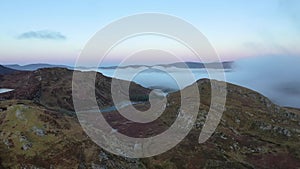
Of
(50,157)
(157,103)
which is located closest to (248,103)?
(157,103)

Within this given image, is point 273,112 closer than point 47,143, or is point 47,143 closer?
point 47,143

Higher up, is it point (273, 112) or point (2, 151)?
point (273, 112)

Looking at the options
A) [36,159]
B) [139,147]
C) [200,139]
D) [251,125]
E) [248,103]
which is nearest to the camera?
[36,159]

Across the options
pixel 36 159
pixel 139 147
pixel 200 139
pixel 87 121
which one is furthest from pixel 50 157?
pixel 200 139

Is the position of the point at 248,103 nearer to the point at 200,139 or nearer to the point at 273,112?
the point at 273,112

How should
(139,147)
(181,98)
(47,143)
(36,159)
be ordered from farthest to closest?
(181,98)
(139,147)
(47,143)
(36,159)

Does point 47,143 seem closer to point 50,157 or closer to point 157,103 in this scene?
point 50,157
